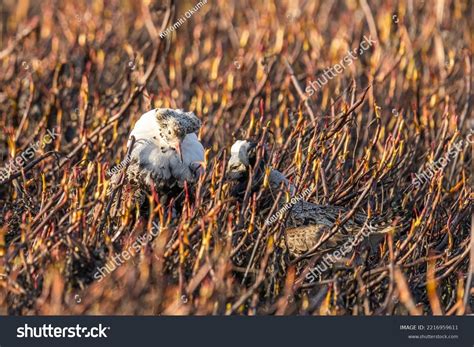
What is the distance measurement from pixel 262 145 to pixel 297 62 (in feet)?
14.3

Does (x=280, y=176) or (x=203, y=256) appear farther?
(x=280, y=176)

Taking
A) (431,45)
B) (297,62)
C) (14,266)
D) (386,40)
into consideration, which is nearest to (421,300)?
(14,266)

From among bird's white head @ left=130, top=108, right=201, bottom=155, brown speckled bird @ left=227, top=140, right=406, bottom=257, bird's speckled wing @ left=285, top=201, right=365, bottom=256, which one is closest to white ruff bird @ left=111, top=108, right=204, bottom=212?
bird's white head @ left=130, top=108, right=201, bottom=155

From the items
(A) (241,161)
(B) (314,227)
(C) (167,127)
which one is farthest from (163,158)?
(B) (314,227)

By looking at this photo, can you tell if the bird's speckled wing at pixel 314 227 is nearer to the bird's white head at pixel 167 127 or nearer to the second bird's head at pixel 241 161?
the second bird's head at pixel 241 161

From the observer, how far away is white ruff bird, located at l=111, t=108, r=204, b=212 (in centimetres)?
435

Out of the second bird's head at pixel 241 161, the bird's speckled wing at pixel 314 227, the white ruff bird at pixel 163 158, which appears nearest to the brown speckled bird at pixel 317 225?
the bird's speckled wing at pixel 314 227

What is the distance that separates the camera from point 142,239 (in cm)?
379

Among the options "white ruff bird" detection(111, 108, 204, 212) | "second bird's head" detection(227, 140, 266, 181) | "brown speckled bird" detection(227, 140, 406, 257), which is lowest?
"brown speckled bird" detection(227, 140, 406, 257)

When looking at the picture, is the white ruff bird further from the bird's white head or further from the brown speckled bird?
the brown speckled bird

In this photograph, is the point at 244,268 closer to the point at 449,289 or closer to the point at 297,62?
the point at 449,289

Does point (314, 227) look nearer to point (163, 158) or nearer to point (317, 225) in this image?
point (317, 225)

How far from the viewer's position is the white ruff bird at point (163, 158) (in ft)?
14.3

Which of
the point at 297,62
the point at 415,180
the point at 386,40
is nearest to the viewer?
the point at 415,180
